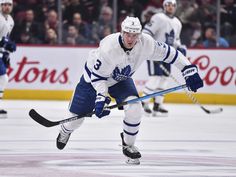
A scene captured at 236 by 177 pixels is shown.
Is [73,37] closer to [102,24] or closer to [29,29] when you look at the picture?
[102,24]

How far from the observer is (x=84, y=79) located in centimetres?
671

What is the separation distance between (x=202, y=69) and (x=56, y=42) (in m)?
2.00

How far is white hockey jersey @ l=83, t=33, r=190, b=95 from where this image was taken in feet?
20.1

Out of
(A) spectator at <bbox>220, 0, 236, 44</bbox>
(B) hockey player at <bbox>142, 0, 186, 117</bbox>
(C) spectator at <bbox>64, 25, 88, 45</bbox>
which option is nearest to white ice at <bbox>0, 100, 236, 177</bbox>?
(B) hockey player at <bbox>142, 0, 186, 117</bbox>

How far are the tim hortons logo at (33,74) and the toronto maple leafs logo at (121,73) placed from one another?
19.8ft

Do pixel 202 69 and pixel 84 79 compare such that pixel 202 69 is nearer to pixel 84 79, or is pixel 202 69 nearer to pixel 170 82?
pixel 170 82

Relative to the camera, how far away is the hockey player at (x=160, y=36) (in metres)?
10.6

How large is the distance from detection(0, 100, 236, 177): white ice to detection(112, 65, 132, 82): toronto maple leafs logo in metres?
0.57

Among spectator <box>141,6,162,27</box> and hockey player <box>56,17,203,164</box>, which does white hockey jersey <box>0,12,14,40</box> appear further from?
hockey player <box>56,17,203,164</box>

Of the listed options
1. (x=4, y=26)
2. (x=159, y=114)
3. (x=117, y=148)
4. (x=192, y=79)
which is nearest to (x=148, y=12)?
(x=159, y=114)

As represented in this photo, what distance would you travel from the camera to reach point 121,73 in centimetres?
628

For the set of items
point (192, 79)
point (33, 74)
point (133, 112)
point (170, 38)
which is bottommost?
point (33, 74)

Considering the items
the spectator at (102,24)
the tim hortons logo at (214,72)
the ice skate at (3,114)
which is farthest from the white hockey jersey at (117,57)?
the spectator at (102,24)

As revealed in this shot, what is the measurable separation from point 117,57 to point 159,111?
456 cm
